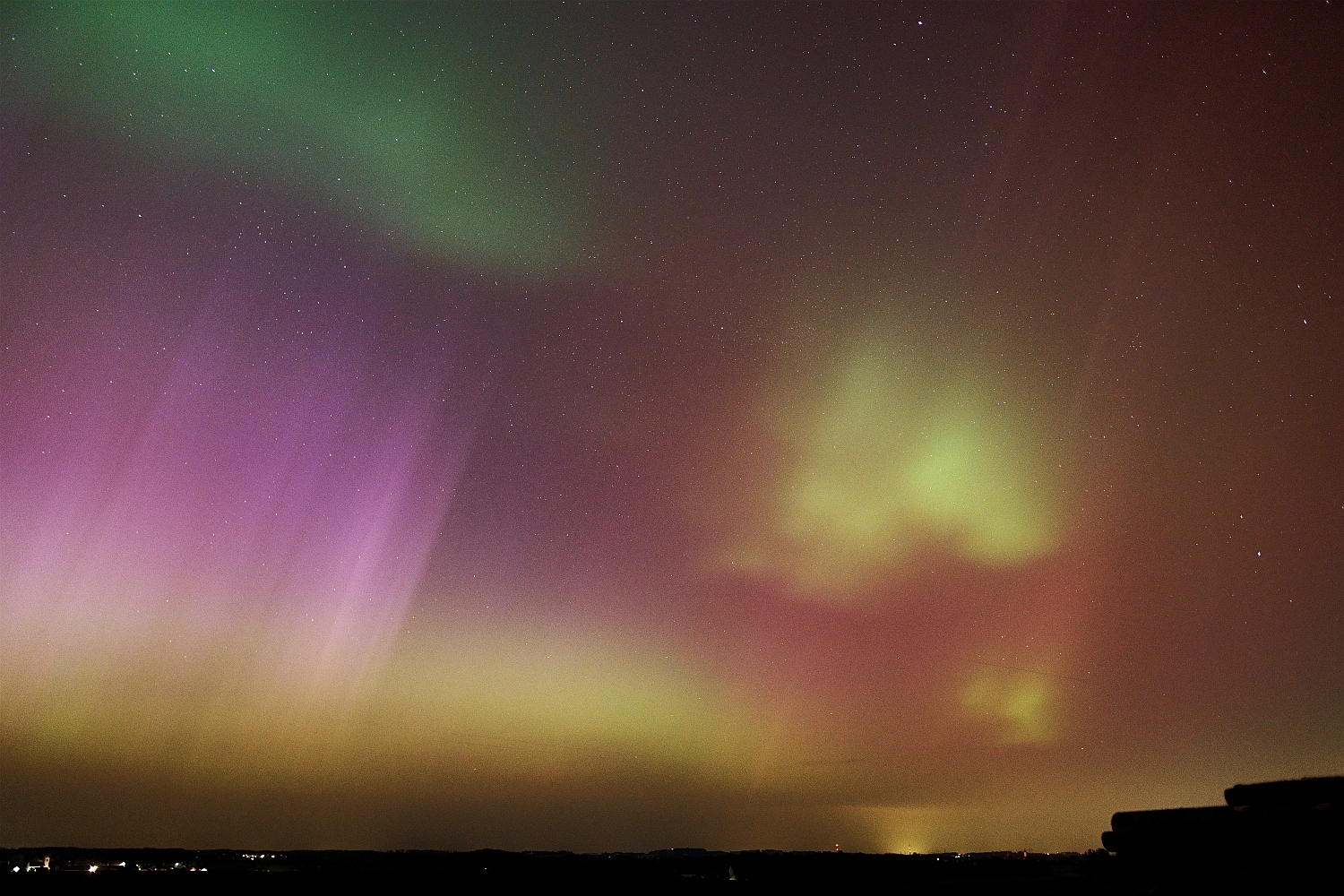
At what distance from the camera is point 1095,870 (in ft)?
66.1

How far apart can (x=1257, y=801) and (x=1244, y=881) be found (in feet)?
14.9

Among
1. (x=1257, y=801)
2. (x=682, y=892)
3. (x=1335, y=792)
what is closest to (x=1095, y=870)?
(x=1257, y=801)

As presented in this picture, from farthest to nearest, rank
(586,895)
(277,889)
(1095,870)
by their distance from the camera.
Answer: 1. (277,889)
2. (586,895)
3. (1095,870)

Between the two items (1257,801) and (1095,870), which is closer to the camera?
(1257,801)

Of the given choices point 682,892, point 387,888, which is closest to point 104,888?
point 387,888

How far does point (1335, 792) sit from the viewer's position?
50.2ft

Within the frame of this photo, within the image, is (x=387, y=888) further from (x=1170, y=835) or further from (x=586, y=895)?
(x=1170, y=835)

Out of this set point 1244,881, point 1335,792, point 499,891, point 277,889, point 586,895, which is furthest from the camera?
point 277,889

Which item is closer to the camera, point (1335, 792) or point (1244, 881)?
point (1244, 881)

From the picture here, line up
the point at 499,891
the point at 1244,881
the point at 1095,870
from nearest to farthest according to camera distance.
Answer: the point at 1244,881 < the point at 1095,870 < the point at 499,891

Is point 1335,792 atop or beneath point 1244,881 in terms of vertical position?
atop

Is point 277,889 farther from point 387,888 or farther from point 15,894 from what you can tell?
point 15,894

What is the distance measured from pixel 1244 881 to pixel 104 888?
4086cm

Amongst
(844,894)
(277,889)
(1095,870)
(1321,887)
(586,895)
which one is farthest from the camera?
(277,889)
